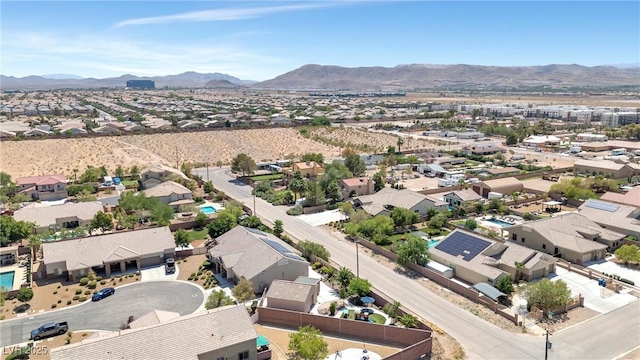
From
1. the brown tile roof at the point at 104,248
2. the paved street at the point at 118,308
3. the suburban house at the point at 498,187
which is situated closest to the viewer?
the paved street at the point at 118,308

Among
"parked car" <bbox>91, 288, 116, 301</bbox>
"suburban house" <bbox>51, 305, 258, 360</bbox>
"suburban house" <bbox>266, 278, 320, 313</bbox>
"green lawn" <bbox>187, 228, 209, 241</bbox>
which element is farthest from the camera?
"green lawn" <bbox>187, 228, 209, 241</bbox>

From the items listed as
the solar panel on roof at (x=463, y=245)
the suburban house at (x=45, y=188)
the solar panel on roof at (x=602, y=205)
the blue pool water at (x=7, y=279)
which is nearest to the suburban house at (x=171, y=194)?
the suburban house at (x=45, y=188)

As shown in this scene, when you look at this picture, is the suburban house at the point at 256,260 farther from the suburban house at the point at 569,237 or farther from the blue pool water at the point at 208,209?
the suburban house at the point at 569,237

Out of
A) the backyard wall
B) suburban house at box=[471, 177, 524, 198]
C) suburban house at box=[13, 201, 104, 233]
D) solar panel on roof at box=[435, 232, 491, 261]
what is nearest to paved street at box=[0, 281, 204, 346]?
the backyard wall

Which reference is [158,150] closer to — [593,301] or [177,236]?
[177,236]

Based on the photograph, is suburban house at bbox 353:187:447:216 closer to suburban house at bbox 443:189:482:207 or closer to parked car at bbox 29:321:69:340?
suburban house at bbox 443:189:482:207

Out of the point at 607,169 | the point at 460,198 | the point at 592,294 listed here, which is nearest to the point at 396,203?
the point at 460,198
